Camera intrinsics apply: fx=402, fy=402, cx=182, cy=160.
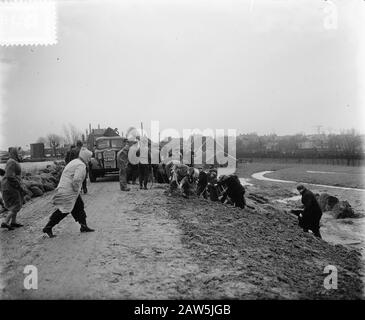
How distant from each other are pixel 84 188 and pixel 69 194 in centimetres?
605

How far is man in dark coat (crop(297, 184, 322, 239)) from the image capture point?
33.6ft

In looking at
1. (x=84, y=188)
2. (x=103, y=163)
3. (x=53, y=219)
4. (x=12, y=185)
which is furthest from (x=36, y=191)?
(x=53, y=219)

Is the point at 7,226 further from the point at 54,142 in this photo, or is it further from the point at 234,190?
the point at 54,142

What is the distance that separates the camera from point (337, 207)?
56.1ft

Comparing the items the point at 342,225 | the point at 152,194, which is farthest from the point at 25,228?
the point at 342,225

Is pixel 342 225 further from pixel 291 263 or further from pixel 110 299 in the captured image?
pixel 110 299

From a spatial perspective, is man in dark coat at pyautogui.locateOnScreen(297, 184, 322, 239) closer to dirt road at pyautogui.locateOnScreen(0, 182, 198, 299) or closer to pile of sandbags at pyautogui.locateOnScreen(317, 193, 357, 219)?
dirt road at pyautogui.locateOnScreen(0, 182, 198, 299)

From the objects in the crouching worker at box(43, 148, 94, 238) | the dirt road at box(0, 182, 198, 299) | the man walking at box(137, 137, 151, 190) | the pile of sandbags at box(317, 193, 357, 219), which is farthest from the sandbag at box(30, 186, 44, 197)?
the pile of sandbags at box(317, 193, 357, 219)

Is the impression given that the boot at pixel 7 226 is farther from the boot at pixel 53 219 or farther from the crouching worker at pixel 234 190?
the crouching worker at pixel 234 190

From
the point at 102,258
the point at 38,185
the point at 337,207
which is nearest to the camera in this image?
the point at 102,258

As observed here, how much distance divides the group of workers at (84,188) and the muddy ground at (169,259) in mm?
479

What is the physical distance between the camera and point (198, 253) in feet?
21.3

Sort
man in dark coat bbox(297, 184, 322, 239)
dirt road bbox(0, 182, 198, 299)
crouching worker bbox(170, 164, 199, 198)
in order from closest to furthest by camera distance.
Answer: dirt road bbox(0, 182, 198, 299) < man in dark coat bbox(297, 184, 322, 239) < crouching worker bbox(170, 164, 199, 198)

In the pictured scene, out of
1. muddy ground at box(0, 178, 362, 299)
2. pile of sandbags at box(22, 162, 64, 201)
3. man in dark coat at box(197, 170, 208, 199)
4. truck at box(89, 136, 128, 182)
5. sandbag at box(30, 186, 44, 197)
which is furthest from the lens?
truck at box(89, 136, 128, 182)
